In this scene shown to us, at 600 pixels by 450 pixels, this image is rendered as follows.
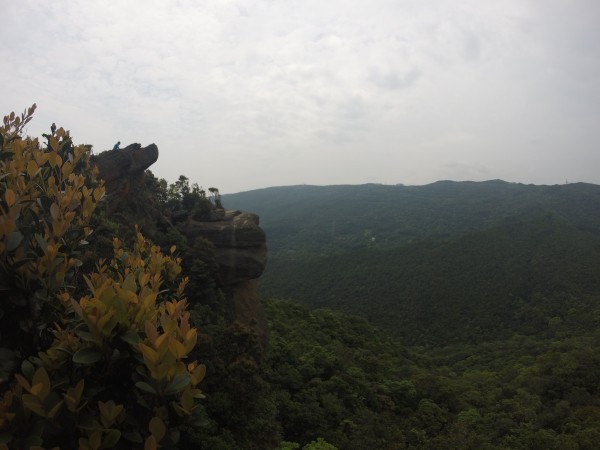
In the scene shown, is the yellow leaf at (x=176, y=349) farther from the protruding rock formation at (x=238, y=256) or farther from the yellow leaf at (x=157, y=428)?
the protruding rock formation at (x=238, y=256)

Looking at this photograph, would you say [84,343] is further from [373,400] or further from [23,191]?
[373,400]

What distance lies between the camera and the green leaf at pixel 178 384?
1864 mm

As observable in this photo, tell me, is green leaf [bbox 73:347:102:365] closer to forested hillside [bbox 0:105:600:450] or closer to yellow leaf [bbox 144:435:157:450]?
forested hillside [bbox 0:105:600:450]

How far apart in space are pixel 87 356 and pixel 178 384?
508 mm

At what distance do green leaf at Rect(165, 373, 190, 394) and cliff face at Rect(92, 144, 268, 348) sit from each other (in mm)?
13635

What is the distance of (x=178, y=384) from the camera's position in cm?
188

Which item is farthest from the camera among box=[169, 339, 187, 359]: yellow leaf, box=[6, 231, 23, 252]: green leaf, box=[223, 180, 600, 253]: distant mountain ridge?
box=[223, 180, 600, 253]: distant mountain ridge

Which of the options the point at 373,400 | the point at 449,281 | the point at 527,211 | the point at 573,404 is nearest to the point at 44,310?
the point at 373,400

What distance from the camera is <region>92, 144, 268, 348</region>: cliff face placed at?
15758 mm

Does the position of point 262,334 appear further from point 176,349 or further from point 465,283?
point 465,283

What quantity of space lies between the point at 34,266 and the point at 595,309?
47.0 m

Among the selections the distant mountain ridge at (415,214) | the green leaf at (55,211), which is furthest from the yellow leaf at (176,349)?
the distant mountain ridge at (415,214)

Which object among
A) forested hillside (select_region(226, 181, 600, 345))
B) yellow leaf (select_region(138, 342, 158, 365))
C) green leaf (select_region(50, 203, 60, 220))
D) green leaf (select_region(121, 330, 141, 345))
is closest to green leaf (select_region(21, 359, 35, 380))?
green leaf (select_region(121, 330, 141, 345))

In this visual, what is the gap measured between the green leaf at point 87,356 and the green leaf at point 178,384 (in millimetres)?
418
